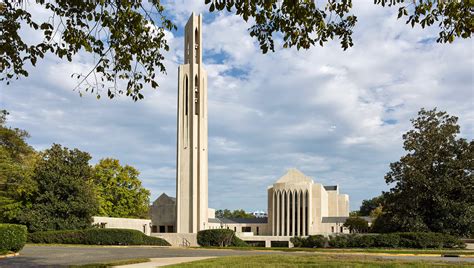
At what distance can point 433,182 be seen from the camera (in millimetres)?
35125

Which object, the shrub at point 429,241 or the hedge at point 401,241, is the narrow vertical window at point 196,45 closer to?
the hedge at point 401,241

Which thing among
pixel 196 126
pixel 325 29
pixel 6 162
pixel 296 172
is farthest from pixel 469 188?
pixel 296 172

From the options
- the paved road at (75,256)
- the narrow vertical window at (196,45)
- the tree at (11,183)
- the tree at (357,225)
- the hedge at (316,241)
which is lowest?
the tree at (357,225)

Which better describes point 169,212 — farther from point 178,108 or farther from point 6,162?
point 6,162

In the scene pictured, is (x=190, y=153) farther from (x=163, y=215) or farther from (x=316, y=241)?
(x=316, y=241)

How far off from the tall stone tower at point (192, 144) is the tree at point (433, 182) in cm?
1864

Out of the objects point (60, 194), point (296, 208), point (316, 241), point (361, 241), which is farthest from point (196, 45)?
point (361, 241)

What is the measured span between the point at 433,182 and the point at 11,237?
26.8 metres

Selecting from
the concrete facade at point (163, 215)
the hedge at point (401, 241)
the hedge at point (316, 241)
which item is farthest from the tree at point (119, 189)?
the hedge at point (401, 241)

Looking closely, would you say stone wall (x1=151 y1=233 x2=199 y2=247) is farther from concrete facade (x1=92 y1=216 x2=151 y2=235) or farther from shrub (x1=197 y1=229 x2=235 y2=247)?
shrub (x1=197 y1=229 x2=235 y2=247)

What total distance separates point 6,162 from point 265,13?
31.7 metres

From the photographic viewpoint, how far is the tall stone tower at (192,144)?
4922 centimetres

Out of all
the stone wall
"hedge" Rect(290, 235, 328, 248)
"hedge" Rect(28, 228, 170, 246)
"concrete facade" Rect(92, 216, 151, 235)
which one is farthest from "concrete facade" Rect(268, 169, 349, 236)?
"hedge" Rect(28, 228, 170, 246)

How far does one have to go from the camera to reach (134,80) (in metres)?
10.7
